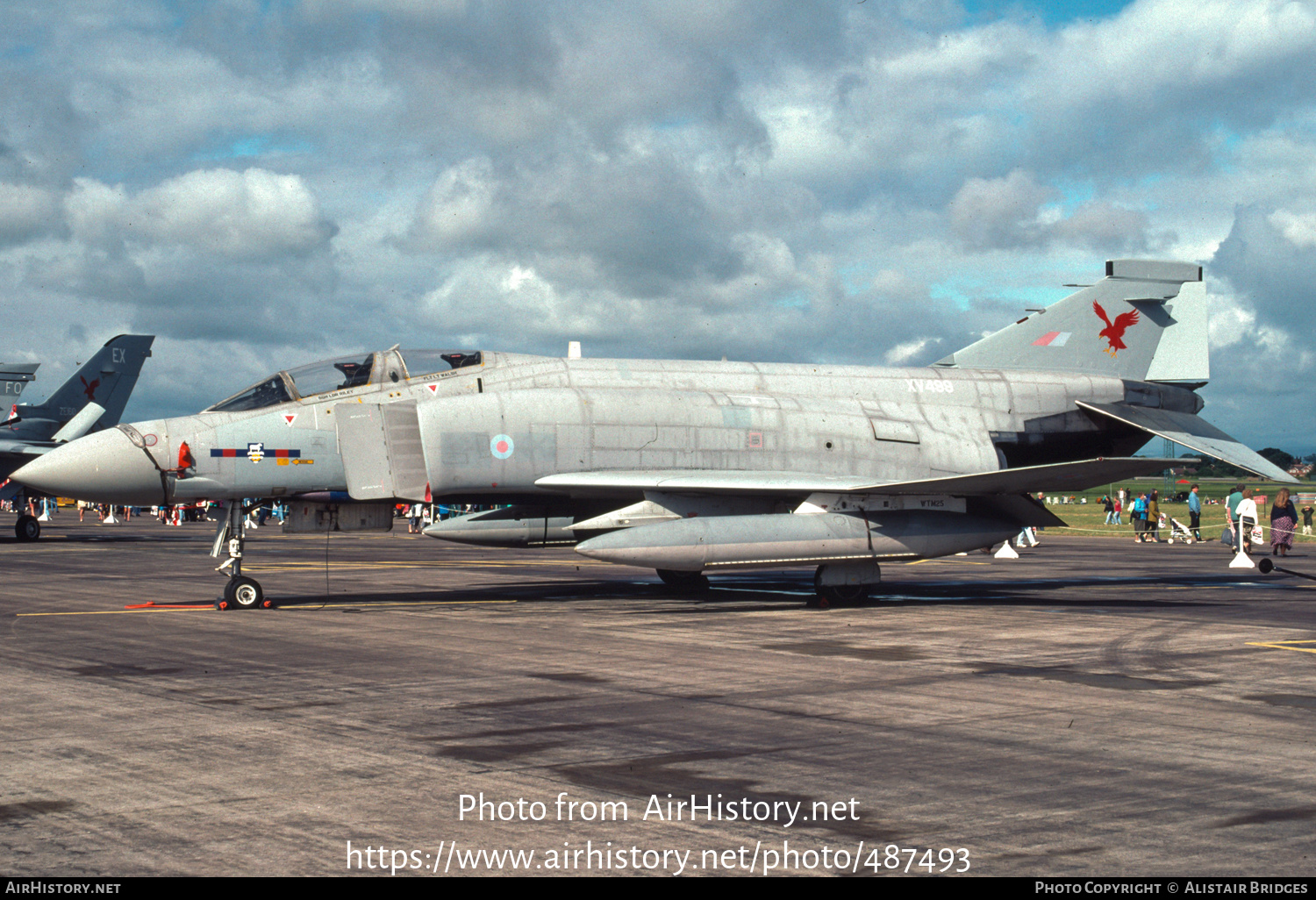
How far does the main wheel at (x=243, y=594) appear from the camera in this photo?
14.7 meters

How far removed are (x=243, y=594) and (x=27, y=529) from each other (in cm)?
2498

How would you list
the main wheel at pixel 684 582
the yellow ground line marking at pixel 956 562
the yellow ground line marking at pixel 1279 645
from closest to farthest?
the yellow ground line marking at pixel 1279 645, the main wheel at pixel 684 582, the yellow ground line marking at pixel 956 562

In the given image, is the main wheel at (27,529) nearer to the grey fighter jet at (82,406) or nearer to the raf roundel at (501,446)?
the grey fighter jet at (82,406)

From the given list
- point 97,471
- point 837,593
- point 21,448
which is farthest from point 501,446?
point 21,448

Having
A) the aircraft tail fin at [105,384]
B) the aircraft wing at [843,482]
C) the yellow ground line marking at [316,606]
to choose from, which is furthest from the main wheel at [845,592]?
the aircraft tail fin at [105,384]

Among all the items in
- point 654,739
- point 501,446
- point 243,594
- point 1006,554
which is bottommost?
point 1006,554

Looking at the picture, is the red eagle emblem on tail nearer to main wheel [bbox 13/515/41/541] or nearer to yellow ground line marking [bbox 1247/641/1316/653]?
yellow ground line marking [bbox 1247/641/1316/653]

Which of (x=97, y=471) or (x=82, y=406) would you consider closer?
(x=97, y=471)

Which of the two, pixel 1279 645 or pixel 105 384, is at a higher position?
pixel 105 384

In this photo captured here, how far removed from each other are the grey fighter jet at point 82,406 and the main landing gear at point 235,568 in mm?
24515

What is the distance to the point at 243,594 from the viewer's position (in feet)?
48.5

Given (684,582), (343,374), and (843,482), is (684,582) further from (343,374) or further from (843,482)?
(343,374)
